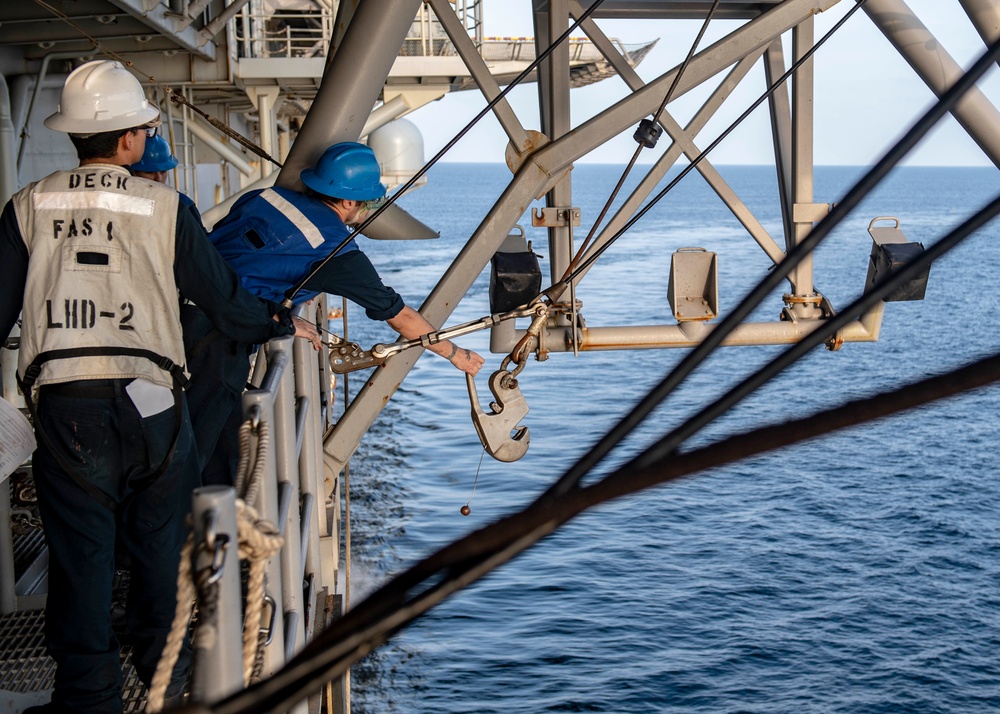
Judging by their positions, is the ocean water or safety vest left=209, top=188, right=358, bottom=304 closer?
safety vest left=209, top=188, right=358, bottom=304

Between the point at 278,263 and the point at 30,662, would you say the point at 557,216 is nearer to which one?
the point at 278,263

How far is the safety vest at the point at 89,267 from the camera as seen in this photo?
2998 mm

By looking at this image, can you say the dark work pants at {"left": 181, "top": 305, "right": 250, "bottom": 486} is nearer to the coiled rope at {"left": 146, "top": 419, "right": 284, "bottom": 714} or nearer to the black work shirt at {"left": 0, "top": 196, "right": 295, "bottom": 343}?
the black work shirt at {"left": 0, "top": 196, "right": 295, "bottom": 343}

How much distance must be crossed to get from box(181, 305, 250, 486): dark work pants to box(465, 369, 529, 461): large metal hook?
1.76m

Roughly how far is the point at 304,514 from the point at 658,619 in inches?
563

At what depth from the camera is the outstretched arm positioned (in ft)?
15.1

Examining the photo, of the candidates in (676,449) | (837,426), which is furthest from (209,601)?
(837,426)

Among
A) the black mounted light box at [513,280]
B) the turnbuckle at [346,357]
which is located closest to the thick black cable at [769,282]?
the turnbuckle at [346,357]

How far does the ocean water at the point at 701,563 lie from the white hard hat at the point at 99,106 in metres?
7.07

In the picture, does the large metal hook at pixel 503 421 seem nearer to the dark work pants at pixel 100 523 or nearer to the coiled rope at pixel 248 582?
the dark work pants at pixel 100 523

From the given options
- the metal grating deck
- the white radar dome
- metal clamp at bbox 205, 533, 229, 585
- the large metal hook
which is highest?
the white radar dome

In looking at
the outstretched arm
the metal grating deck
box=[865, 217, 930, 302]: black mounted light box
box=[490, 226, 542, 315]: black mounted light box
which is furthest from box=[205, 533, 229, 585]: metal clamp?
box=[865, 217, 930, 302]: black mounted light box

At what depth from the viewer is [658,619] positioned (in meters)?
17.4

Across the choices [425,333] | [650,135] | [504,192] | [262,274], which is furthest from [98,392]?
[650,135]
